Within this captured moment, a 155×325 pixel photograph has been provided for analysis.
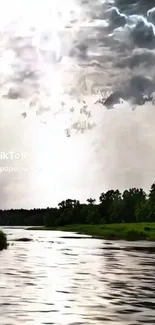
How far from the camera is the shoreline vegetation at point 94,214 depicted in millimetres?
44438

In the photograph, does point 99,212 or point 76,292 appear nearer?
point 76,292

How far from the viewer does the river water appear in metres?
7.89

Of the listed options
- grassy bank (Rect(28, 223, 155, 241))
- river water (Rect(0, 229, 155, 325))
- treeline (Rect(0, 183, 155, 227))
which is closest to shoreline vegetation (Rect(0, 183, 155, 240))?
treeline (Rect(0, 183, 155, 227))

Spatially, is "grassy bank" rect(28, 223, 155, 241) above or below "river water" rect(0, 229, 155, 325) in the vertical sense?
above

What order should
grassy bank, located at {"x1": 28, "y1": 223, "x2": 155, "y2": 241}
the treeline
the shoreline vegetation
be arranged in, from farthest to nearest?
the treeline, the shoreline vegetation, grassy bank, located at {"x1": 28, "y1": 223, "x2": 155, "y2": 241}

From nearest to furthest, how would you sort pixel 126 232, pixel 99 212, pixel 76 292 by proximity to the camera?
pixel 76 292, pixel 126 232, pixel 99 212

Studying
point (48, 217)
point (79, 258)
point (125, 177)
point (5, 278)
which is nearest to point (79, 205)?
point (48, 217)

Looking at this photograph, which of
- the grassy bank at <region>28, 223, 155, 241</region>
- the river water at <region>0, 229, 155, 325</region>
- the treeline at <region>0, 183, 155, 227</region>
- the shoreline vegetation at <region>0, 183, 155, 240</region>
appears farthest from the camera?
the treeline at <region>0, 183, 155, 227</region>

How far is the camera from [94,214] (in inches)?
1991

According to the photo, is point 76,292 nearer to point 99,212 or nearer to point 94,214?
point 94,214

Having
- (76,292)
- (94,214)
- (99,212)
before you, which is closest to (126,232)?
(94,214)

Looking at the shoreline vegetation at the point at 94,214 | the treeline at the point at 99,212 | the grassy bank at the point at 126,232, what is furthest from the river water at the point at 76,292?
the treeline at the point at 99,212

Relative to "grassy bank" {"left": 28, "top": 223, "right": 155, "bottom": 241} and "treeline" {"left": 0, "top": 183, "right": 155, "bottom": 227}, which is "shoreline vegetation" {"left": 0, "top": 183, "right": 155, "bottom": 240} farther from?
"grassy bank" {"left": 28, "top": 223, "right": 155, "bottom": 241}

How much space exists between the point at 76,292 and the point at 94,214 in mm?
40319
